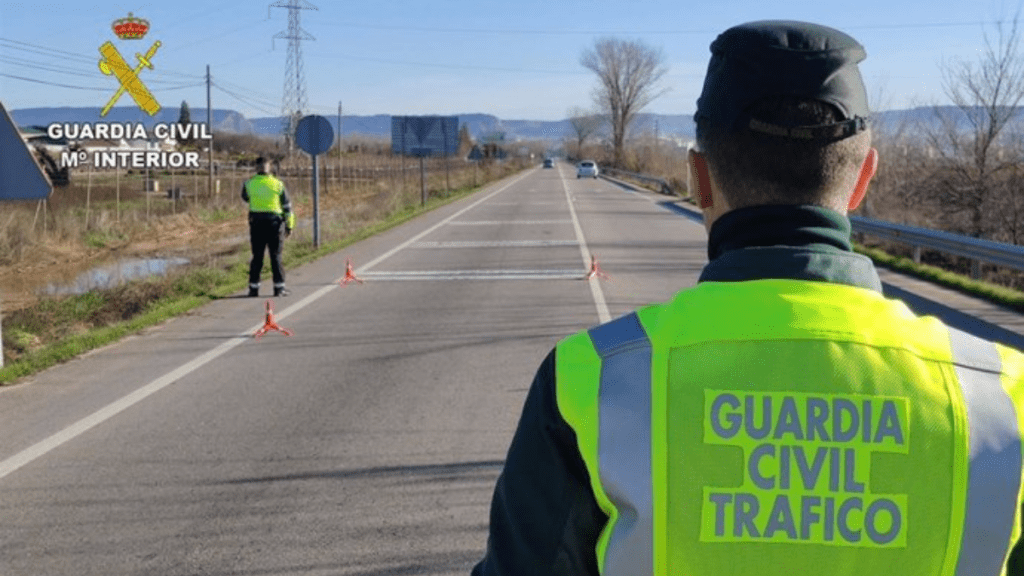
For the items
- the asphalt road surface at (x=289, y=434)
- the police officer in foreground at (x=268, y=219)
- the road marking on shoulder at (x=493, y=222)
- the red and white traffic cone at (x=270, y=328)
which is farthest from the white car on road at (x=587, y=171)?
the red and white traffic cone at (x=270, y=328)

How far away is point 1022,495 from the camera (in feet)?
5.18

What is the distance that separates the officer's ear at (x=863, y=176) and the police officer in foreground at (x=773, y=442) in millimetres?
199

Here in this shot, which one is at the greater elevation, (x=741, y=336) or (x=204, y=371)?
(x=741, y=336)

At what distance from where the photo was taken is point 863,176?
1.92 metres

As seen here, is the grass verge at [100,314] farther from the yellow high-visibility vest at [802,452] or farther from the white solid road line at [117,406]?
the yellow high-visibility vest at [802,452]

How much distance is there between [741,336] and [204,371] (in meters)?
9.11

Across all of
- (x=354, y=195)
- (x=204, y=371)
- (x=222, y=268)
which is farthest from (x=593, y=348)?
(x=354, y=195)

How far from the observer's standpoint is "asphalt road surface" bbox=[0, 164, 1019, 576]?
550cm

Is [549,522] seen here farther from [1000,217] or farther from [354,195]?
[354,195]

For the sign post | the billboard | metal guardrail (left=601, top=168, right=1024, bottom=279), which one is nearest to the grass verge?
the sign post

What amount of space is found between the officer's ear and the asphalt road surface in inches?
142

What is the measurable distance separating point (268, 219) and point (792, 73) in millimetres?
14924

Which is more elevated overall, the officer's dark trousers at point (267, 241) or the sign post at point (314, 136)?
the sign post at point (314, 136)

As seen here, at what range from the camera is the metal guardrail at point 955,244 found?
47.8 feet
